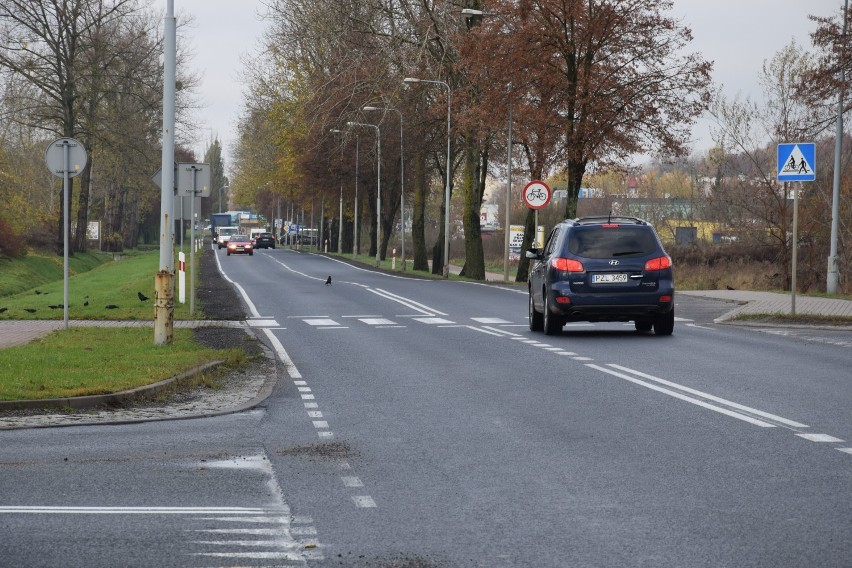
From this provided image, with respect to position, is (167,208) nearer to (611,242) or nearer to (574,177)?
(611,242)

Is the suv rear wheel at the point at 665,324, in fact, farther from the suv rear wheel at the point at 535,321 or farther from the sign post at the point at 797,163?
the sign post at the point at 797,163

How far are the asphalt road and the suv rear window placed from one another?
4.43 m

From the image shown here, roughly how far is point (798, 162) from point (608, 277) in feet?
17.4

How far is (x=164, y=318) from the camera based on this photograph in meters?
18.5

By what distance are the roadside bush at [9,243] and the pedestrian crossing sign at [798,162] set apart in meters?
39.9

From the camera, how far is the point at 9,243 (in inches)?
2239

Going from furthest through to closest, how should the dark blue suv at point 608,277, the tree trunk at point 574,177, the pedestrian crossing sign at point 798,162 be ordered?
the tree trunk at point 574,177 < the pedestrian crossing sign at point 798,162 < the dark blue suv at point 608,277

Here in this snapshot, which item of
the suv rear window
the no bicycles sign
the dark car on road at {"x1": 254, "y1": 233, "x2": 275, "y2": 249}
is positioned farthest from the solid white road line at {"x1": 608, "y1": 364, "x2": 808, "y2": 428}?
the dark car on road at {"x1": 254, "y1": 233, "x2": 275, "y2": 249}

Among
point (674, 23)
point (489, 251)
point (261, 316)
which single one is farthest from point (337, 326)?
point (489, 251)

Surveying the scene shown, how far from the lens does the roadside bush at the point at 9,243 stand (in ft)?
185

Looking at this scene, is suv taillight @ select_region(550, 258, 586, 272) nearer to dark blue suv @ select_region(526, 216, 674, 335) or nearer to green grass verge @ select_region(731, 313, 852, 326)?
dark blue suv @ select_region(526, 216, 674, 335)

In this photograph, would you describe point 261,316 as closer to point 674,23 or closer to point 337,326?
point 337,326

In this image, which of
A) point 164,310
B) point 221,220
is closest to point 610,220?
point 164,310

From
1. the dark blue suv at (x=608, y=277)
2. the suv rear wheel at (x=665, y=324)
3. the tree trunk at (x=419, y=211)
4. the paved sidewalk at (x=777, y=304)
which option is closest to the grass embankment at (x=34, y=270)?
the tree trunk at (x=419, y=211)
